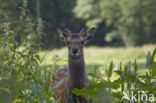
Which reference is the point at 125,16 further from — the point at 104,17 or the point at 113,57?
the point at 113,57

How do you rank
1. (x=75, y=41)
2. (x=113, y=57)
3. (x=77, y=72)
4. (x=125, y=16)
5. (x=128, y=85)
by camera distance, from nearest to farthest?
(x=128, y=85), (x=77, y=72), (x=75, y=41), (x=113, y=57), (x=125, y=16)

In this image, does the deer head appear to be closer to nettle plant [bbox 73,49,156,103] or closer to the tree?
nettle plant [bbox 73,49,156,103]

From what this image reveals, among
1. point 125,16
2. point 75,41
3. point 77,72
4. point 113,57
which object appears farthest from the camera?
point 125,16

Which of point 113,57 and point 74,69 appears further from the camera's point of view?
point 113,57

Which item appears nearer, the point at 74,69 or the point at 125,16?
the point at 74,69

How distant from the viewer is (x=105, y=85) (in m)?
1.99

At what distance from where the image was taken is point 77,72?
12.3 ft

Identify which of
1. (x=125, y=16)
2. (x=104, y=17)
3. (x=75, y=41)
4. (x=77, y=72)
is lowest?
(x=77, y=72)

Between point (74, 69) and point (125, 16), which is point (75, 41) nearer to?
point (74, 69)

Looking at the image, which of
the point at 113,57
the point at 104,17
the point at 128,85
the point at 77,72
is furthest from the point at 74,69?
the point at 104,17

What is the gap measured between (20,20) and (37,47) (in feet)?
1.51

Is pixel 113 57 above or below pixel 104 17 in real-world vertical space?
below

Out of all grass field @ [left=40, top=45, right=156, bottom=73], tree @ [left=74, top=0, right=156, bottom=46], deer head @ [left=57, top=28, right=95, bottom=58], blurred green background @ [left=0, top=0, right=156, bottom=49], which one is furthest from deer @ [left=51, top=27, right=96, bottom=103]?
tree @ [left=74, top=0, right=156, bottom=46]

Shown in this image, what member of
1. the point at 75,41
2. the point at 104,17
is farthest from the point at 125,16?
the point at 75,41
